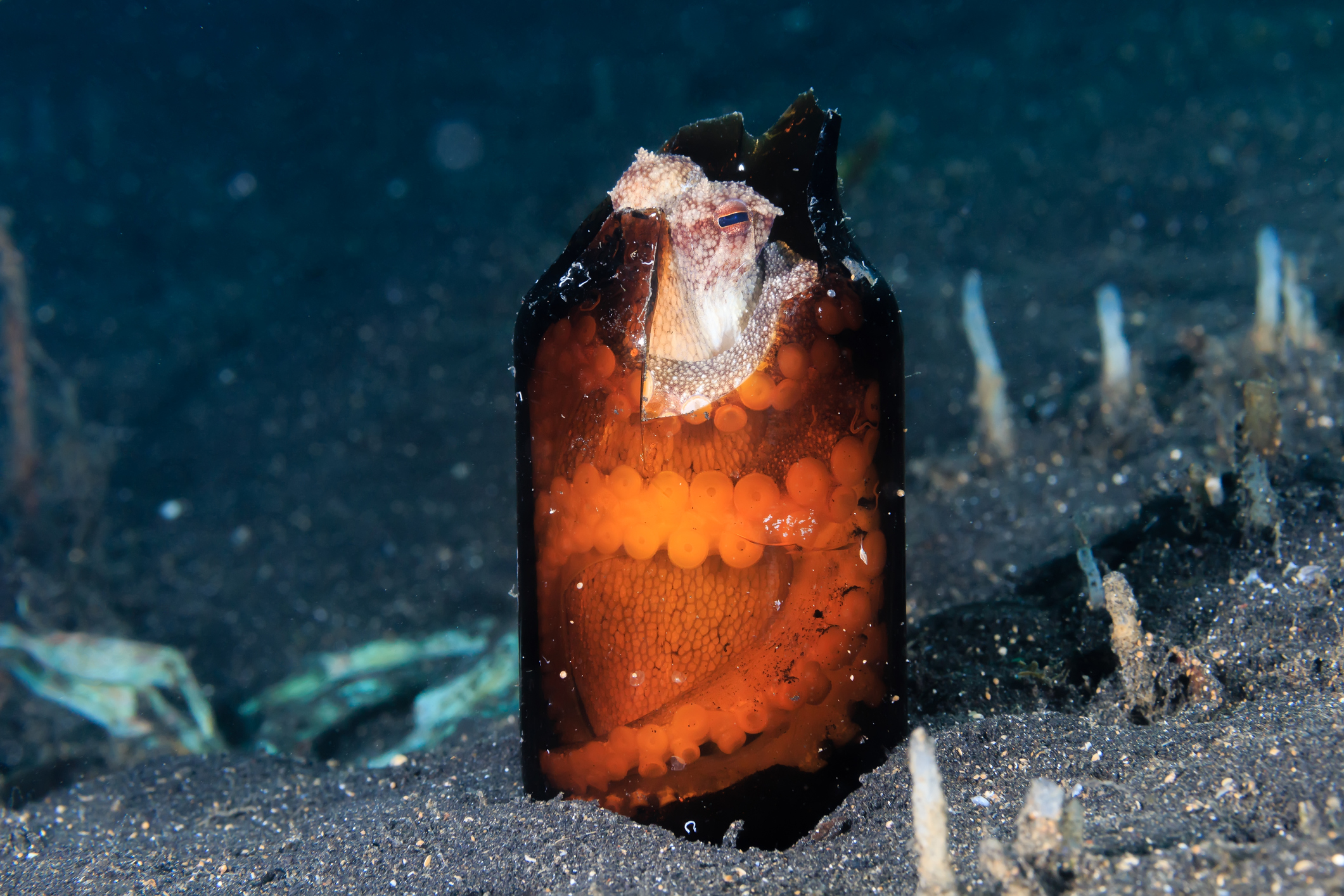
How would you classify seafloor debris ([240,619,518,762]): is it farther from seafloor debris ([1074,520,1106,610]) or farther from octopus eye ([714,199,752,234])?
octopus eye ([714,199,752,234])

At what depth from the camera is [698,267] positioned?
4.40 feet

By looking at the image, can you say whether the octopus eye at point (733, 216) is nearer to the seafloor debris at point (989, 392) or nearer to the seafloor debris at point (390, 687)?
the seafloor debris at point (390, 687)

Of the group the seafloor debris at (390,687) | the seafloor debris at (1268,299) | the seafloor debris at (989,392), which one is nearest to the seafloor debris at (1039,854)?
the seafloor debris at (390,687)

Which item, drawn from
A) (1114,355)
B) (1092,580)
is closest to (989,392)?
(1114,355)

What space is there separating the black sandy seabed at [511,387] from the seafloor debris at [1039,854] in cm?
6

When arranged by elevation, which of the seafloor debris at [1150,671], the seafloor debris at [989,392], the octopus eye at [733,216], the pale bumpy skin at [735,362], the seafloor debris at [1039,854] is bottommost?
the seafloor debris at [1039,854]

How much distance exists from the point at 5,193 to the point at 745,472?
11147mm

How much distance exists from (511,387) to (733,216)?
4.11 m

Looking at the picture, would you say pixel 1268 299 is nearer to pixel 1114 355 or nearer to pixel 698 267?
pixel 1114 355

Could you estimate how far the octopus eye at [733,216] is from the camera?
4.24ft

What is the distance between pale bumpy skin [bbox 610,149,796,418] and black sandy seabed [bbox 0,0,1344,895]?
0.85m

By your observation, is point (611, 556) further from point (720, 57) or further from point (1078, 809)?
point (720, 57)

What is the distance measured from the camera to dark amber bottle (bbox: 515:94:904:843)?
1266 millimetres

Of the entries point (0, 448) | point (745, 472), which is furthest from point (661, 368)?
point (0, 448)
